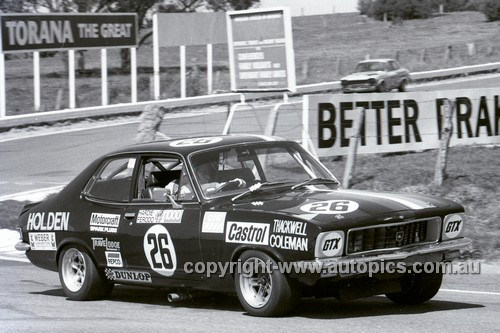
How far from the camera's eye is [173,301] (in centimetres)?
862

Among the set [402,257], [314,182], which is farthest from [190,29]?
[402,257]

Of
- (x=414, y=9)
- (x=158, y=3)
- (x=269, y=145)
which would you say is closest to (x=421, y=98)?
(x=269, y=145)

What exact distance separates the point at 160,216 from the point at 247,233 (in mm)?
1053

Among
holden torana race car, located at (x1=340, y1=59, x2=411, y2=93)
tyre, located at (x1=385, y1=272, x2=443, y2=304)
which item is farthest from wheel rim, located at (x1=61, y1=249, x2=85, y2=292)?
holden torana race car, located at (x1=340, y1=59, x2=411, y2=93)

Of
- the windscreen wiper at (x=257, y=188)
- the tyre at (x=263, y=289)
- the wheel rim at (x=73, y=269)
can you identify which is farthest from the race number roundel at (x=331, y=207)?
the wheel rim at (x=73, y=269)

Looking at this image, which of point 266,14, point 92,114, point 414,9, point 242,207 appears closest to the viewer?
point 242,207

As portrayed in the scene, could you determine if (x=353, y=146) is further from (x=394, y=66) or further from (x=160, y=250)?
(x=394, y=66)

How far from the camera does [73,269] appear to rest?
911 centimetres

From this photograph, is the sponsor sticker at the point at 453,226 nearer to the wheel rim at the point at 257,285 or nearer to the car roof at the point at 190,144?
the wheel rim at the point at 257,285

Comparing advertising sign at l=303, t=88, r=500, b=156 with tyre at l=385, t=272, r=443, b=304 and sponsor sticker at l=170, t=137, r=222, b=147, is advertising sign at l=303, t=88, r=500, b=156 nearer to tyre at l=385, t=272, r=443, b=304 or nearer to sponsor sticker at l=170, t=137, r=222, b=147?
sponsor sticker at l=170, t=137, r=222, b=147

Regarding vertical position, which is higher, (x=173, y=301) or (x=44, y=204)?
(x=44, y=204)

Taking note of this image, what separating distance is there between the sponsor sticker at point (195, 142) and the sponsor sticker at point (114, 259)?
109 centimetres

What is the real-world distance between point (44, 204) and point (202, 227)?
86.7 inches

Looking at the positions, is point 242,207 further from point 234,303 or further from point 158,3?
point 158,3
